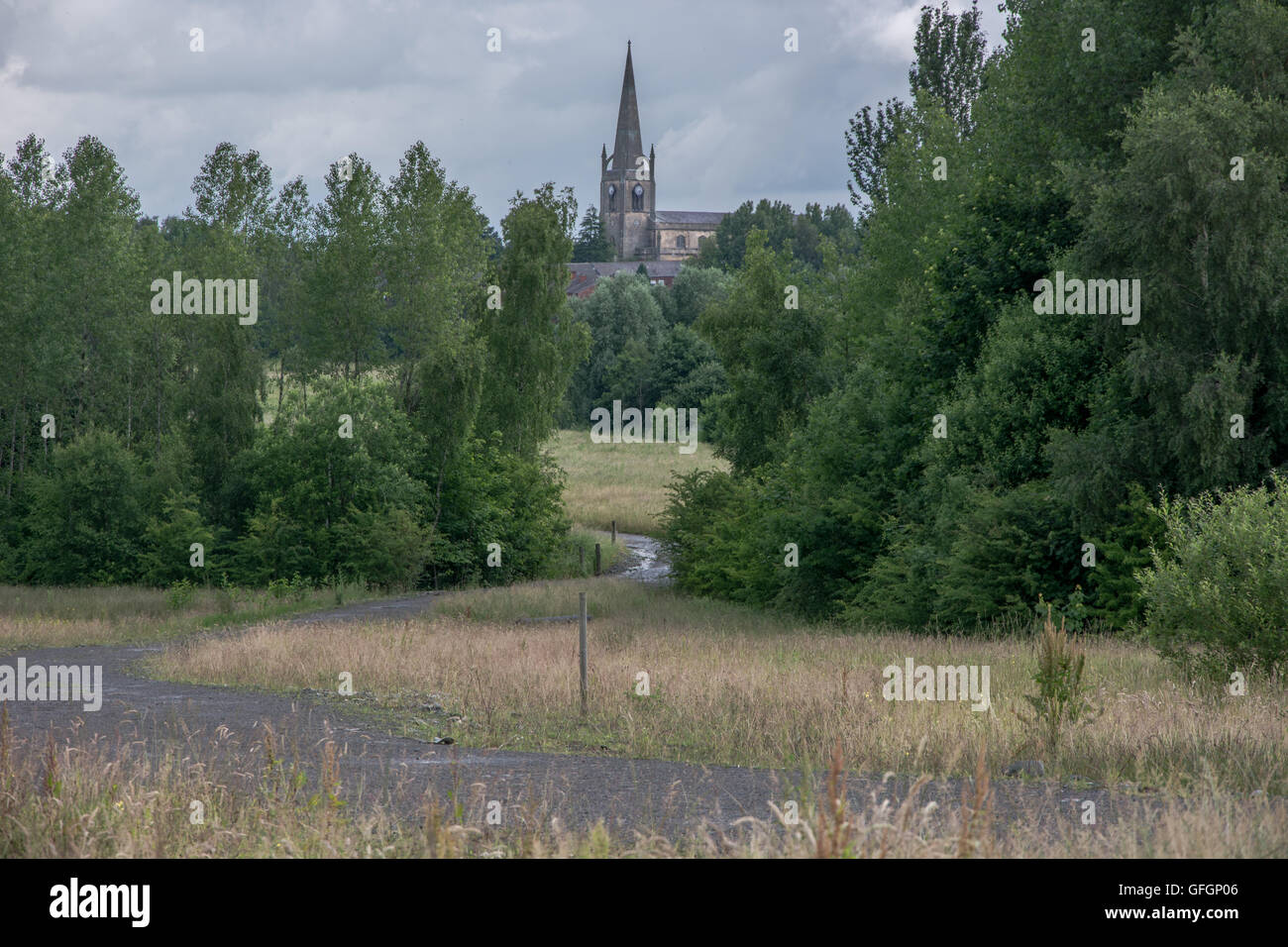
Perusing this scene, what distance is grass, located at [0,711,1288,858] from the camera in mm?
5992

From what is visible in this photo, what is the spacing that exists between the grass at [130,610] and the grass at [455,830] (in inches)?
795

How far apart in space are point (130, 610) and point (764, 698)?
2840cm

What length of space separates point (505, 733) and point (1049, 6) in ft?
83.3

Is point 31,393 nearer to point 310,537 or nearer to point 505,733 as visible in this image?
point 310,537

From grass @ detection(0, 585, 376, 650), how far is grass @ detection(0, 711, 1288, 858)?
20186 millimetres

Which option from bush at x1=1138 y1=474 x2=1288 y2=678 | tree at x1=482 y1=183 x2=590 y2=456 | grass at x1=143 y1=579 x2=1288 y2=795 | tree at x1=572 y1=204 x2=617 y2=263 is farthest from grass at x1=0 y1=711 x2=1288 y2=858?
tree at x1=572 y1=204 x2=617 y2=263

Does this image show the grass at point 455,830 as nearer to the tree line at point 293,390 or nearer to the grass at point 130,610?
the grass at point 130,610

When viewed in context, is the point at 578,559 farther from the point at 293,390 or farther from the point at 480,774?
the point at 480,774

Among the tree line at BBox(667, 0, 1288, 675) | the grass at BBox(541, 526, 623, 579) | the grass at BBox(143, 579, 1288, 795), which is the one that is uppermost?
the tree line at BBox(667, 0, 1288, 675)

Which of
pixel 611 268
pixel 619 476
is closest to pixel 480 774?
pixel 619 476

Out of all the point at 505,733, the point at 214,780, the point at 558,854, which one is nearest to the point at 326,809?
the point at 558,854

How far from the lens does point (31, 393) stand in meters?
48.1

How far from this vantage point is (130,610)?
119ft

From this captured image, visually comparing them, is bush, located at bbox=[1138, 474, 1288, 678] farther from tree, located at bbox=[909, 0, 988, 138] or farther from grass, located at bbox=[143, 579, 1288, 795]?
tree, located at bbox=[909, 0, 988, 138]
